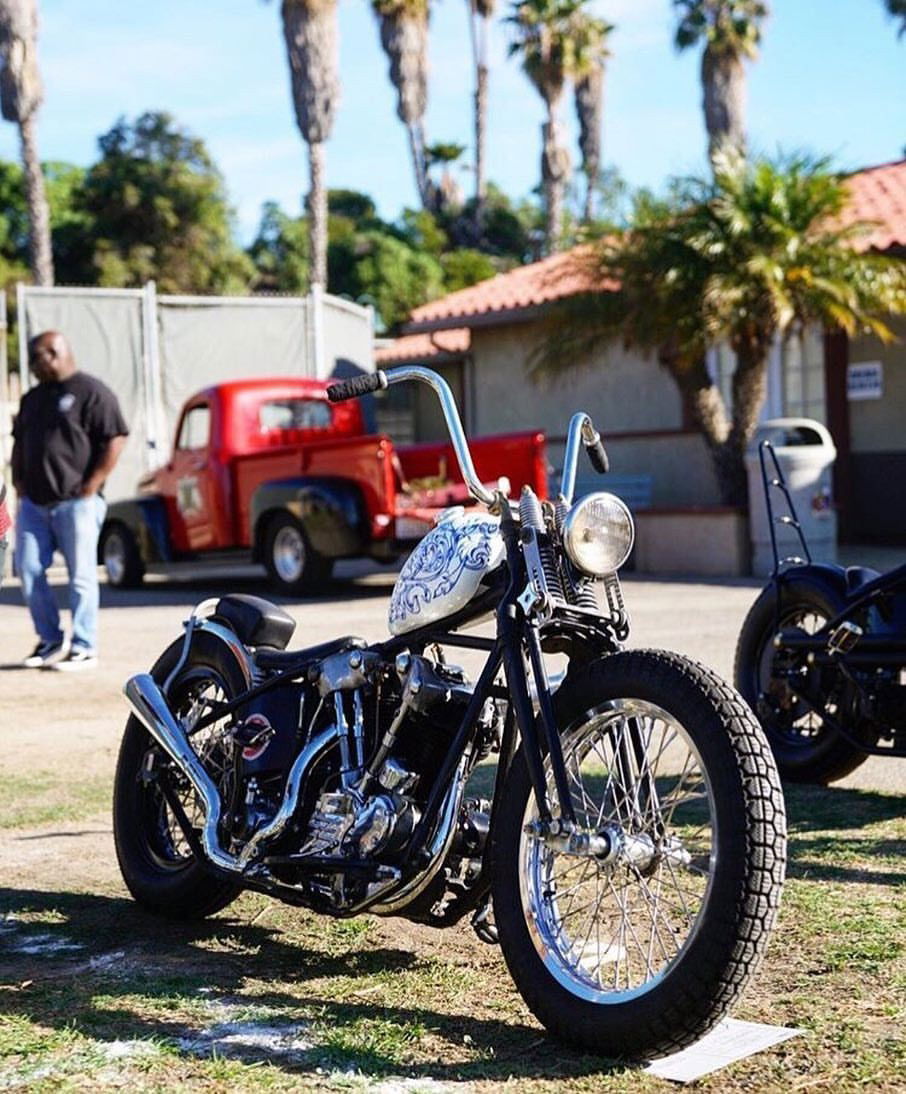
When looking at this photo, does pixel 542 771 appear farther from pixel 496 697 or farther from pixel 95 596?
pixel 95 596

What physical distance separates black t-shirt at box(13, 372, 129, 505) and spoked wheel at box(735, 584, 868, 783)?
183 inches

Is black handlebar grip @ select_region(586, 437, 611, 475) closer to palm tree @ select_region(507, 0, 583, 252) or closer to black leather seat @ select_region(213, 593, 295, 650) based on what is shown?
black leather seat @ select_region(213, 593, 295, 650)

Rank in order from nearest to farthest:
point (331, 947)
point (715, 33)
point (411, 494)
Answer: point (331, 947) < point (411, 494) < point (715, 33)

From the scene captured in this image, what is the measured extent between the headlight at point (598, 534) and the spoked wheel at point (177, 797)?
52.8 inches

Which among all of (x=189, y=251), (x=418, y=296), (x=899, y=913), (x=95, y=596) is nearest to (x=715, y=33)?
(x=418, y=296)

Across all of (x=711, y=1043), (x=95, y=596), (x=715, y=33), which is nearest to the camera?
(x=711, y=1043)

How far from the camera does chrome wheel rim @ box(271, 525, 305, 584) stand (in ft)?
48.9

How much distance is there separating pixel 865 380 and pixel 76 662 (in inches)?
431

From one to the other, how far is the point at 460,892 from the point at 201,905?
1.01 meters

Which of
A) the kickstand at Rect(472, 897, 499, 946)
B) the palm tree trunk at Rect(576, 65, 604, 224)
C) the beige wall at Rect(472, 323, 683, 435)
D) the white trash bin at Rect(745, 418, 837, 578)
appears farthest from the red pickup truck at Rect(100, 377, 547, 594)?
the palm tree trunk at Rect(576, 65, 604, 224)

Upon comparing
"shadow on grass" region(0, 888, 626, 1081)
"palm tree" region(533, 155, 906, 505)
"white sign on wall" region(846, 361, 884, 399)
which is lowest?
"shadow on grass" region(0, 888, 626, 1081)

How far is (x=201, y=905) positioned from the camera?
4.72m

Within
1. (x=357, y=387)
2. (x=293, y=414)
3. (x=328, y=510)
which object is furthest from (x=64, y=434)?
(x=293, y=414)

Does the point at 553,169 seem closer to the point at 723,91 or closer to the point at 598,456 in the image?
the point at 723,91
